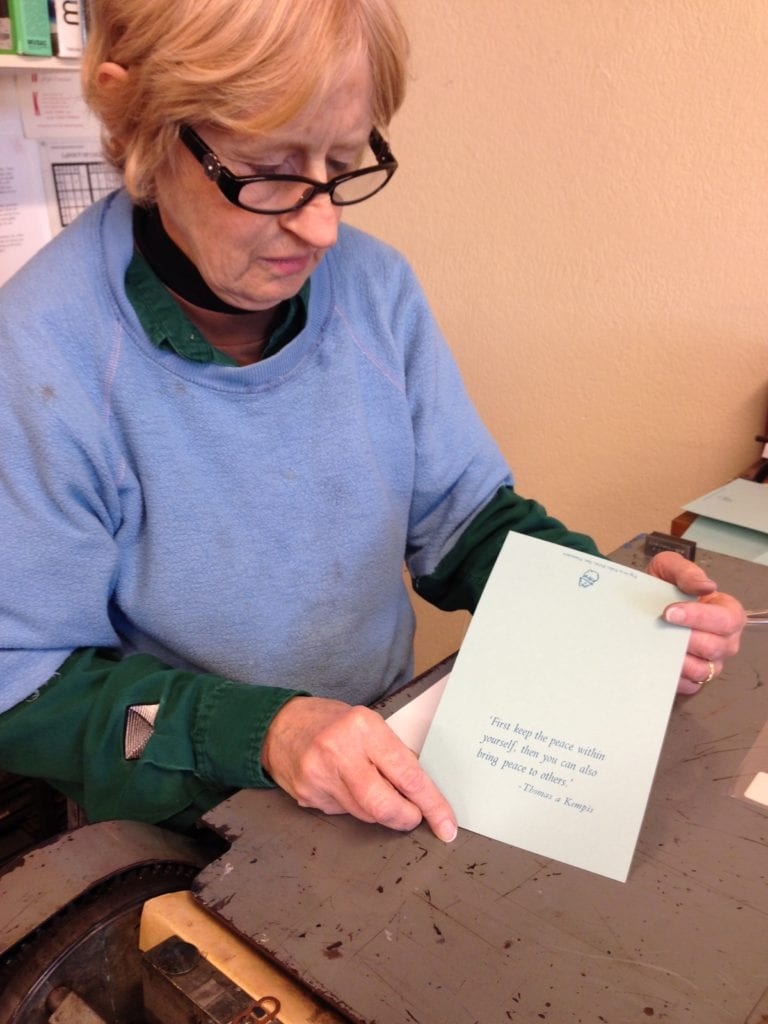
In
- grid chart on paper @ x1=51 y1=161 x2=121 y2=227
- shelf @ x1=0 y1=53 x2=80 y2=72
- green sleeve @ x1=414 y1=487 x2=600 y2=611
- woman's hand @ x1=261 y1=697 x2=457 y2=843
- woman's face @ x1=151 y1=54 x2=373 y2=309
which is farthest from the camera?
grid chart on paper @ x1=51 y1=161 x2=121 y2=227

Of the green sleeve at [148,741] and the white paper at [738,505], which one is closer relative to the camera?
the green sleeve at [148,741]

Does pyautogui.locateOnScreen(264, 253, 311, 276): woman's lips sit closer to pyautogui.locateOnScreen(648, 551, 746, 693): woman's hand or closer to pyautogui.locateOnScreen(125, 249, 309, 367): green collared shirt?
pyautogui.locateOnScreen(125, 249, 309, 367): green collared shirt

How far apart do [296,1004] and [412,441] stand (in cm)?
67

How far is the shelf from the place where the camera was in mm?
1457

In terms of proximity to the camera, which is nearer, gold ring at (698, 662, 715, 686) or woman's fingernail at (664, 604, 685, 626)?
woman's fingernail at (664, 604, 685, 626)

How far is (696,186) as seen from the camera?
1498 millimetres

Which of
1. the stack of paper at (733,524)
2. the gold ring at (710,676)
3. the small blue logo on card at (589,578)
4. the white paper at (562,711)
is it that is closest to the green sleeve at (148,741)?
the white paper at (562,711)

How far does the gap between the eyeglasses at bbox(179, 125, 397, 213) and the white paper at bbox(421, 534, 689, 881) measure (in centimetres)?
39

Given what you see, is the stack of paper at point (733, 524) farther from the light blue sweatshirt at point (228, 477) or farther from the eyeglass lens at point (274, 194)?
the eyeglass lens at point (274, 194)

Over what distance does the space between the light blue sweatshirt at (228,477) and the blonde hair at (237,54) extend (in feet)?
0.55

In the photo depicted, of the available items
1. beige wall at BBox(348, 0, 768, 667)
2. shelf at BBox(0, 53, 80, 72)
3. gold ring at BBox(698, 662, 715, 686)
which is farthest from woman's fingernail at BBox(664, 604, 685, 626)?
shelf at BBox(0, 53, 80, 72)

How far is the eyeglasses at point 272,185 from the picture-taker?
808 millimetres

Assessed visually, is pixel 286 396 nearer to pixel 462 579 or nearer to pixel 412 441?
pixel 412 441

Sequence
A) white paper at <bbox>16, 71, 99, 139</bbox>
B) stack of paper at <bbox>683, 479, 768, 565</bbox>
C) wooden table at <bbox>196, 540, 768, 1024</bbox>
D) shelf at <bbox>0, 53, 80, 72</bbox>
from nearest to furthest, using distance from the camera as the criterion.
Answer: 1. wooden table at <bbox>196, 540, 768, 1024</bbox>
2. stack of paper at <bbox>683, 479, 768, 565</bbox>
3. shelf at <bbox>0, 53, 80, 72</bbox>
4. white paper at <bbox>16, 71, 99, 139</bbox>
